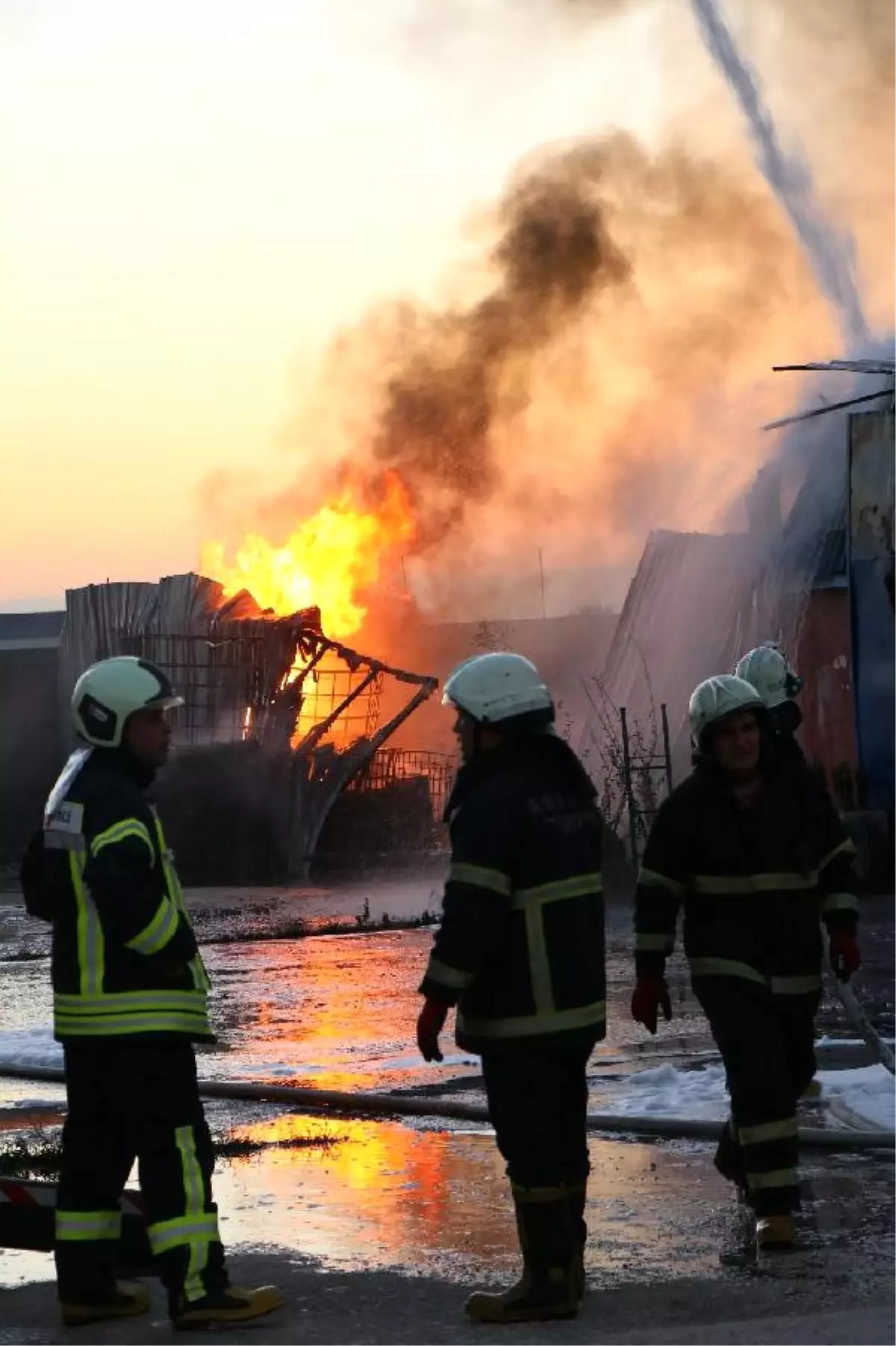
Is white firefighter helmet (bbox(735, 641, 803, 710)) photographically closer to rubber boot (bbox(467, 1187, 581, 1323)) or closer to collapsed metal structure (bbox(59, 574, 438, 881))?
rubber boot (bbox(467, 1187, 581, 1323))

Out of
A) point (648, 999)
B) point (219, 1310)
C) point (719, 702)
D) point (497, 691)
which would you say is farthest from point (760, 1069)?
point (219, 1310)

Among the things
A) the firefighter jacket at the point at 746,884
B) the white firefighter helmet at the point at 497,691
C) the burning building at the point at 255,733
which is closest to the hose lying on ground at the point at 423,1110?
the firefighter jacket at the point at 746,884

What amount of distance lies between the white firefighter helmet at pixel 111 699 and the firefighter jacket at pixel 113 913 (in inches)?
2.3

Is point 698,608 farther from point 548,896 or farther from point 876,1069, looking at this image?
point 548,896

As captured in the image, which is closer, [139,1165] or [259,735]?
Result: [139,1165]

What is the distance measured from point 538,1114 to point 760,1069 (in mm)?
1022

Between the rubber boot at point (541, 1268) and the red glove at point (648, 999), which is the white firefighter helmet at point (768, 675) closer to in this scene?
the red glove at point (648, 999)

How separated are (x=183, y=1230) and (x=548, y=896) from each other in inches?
47.9

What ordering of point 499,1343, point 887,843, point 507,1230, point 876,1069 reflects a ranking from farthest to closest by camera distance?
point 887,843
point 876,1069
point 507,1230
point 499,1343

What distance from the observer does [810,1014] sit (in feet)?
20.6

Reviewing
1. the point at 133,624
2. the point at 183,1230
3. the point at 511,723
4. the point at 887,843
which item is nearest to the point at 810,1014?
the point at 511,723

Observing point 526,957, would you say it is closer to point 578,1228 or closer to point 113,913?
point 578,1228

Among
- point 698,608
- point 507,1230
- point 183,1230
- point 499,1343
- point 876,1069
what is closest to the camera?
point 499,1343

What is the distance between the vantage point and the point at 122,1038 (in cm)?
538
